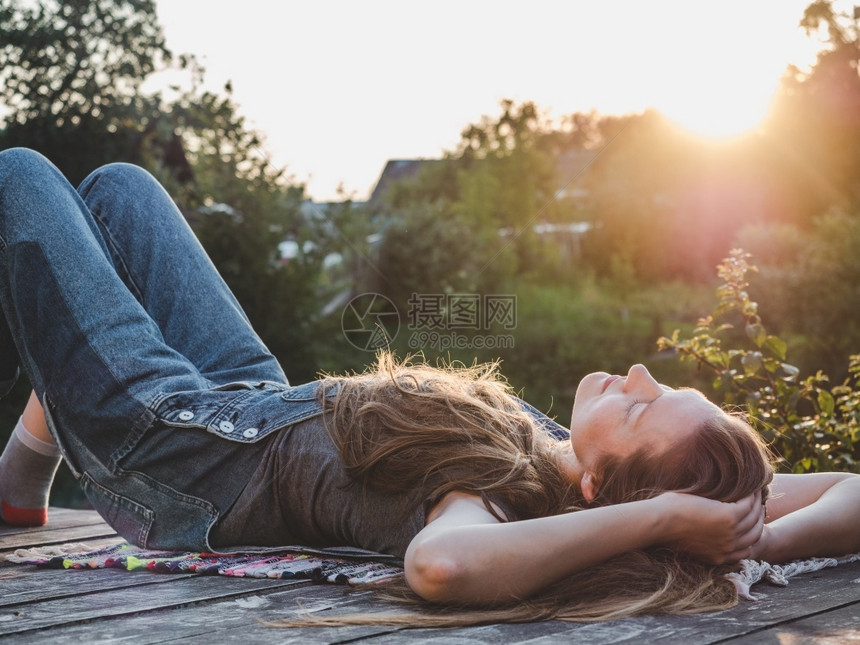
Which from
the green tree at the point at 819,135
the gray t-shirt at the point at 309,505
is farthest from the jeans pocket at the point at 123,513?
the green tree at the point at 819,135

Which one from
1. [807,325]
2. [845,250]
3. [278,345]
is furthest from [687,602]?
[845,250]

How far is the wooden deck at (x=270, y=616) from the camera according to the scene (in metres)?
1.32

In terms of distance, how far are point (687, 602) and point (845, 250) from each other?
34.4 feet

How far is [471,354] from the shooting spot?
916 centimetres

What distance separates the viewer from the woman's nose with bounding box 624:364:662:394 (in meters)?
1.69

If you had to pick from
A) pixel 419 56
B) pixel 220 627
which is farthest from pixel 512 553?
pixel 419 56

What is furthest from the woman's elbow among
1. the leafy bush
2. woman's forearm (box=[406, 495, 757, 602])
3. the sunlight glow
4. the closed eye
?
the sunlight glow

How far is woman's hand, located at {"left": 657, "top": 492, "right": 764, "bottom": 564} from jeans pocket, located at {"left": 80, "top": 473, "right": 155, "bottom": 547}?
1.02 m

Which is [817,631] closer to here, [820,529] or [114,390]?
[820,529]

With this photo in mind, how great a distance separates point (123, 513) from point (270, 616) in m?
0.60

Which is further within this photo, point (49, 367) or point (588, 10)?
point (588, 10)

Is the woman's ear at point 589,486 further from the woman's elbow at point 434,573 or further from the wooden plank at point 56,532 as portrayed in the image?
the wooden plank at point 56,532

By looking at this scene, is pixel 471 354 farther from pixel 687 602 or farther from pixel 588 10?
pixel 687 602

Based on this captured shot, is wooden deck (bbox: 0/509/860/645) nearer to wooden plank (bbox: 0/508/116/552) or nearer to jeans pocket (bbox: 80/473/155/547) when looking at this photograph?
jeans pocket (bbox: 80/473/155/547)
